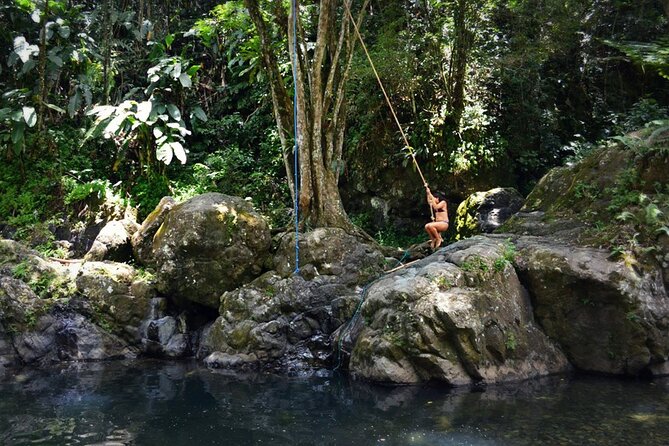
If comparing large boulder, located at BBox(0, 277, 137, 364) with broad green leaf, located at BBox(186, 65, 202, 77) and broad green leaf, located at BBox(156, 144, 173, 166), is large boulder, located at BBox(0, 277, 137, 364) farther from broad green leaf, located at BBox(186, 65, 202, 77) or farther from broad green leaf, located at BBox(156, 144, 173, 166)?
broad green leaf, located at BBox(186, 65, 202, 77)

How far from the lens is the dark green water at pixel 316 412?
16.8ft

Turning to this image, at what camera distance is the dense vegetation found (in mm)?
11453

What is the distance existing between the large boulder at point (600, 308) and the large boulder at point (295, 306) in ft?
8.98

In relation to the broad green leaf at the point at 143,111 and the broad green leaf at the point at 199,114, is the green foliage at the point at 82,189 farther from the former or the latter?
the broad green leaf at the point at 199,114

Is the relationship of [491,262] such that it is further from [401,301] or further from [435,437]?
[435,437]

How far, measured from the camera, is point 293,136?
10.3 metres

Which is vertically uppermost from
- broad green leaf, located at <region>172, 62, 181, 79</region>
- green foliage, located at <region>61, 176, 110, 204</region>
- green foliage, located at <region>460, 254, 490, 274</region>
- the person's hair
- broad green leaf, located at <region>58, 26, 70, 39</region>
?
broad green leaf, located at <region>58, 26, 70, 39</region>

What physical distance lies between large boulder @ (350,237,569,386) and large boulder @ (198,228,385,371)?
966mm

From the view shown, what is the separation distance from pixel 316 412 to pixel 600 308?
13.2ft

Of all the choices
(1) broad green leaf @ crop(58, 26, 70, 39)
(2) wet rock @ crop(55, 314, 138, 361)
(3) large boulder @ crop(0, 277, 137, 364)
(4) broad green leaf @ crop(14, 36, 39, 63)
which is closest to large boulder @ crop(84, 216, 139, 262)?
(3) large boulder @ crop(0, 277, 137, 364)

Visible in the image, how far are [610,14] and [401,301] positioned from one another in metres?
9.37

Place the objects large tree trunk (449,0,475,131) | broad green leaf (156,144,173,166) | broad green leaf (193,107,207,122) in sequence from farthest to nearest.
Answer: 1. broad green leaf (193,107,207,122)
2. broad green leaf (156,144,173,166)
3. large tree trunk (449,0,475,131)

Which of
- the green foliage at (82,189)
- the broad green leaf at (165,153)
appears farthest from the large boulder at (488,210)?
the green foliage at (82,189)

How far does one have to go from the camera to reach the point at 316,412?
593cm
